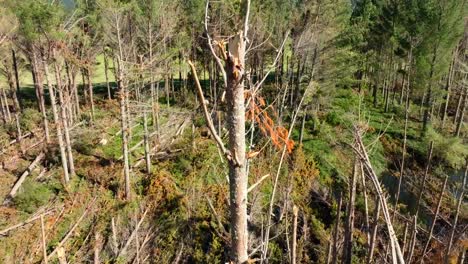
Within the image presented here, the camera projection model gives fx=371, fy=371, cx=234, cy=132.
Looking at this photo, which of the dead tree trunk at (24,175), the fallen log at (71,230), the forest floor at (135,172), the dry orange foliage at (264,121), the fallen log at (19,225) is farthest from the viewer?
the dead tree trunk at (24,175)

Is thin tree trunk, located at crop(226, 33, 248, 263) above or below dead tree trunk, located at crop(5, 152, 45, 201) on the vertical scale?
above

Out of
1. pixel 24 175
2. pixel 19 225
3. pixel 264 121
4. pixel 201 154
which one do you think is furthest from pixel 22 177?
pixel 264 121

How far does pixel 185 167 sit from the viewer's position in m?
19.1

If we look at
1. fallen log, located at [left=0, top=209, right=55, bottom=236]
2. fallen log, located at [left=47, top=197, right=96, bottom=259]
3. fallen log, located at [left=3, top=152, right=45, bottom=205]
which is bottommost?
fallen log, located at [left=47, top=197, right=96, bottom=259]

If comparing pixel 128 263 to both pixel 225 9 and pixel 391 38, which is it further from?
pixel 391 38

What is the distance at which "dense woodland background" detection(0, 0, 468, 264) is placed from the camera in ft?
46.0

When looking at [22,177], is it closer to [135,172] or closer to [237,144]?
[135,172]

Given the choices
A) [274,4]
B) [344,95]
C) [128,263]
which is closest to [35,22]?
[128,263]

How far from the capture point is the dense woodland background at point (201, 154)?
46.0 ft

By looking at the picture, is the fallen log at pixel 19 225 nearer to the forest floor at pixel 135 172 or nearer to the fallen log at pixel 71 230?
the forest floor at pixel 135 172

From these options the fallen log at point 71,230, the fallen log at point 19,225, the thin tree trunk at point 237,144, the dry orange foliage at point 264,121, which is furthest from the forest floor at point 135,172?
the dry orange foliage at point 264,121

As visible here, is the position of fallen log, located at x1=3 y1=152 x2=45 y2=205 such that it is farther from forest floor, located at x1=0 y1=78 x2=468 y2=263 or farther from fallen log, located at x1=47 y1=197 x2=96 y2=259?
fallen log, located at x1=47 y1=197 x2=96 y2=259

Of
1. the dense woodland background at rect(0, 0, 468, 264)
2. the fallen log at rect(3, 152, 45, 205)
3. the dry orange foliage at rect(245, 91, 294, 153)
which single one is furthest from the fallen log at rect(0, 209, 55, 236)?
the dry orange foliage at rect(245, 91, 294, 153)

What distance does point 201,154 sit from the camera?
20.1 meters
